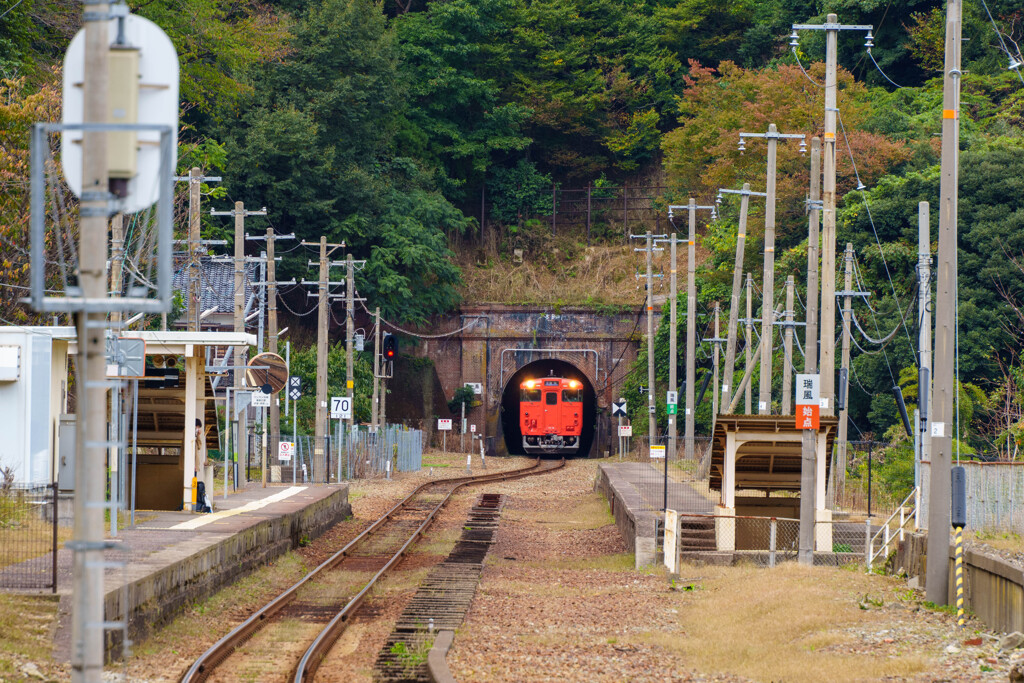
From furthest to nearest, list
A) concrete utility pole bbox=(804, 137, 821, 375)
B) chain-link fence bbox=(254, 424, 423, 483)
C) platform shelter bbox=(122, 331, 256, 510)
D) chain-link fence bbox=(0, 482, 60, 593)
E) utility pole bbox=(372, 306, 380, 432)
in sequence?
utility pole bbox=(372, 306, 380, 432)
chain-link fence bbox=(254, 424, 423, 483)
platform shelter bbox=(122, 331, 256, 510)
concrete utility pole bbox=(804, 137, 821, 375)
chain-link fence bbox=(0, 482, 60, 593)

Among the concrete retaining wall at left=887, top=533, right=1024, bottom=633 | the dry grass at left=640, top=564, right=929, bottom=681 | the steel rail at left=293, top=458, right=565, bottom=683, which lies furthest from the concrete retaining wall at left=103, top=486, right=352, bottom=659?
the concrete retaining wall at left=887, top=533, right=1024, bottom=633

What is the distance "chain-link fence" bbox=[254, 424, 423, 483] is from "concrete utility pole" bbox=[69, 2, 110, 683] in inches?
911

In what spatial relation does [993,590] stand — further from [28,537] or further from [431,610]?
[28,537]

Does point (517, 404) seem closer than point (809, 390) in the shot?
No

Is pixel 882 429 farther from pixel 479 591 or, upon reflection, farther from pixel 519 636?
pixel 519 636

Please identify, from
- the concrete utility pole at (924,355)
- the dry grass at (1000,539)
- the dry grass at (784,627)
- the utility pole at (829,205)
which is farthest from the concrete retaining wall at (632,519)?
the dry grass at (1000,539)

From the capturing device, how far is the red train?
50188 mm

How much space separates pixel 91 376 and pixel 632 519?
52.2 ft

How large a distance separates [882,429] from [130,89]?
110 ft

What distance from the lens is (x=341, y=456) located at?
3431cm

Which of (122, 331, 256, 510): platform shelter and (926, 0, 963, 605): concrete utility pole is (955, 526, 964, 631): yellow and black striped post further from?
(122, 331, 256, 510): platform shelter

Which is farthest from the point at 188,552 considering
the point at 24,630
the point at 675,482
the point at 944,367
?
the point at 675,482

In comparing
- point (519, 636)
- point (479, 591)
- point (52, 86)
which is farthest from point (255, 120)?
point (519, 636)

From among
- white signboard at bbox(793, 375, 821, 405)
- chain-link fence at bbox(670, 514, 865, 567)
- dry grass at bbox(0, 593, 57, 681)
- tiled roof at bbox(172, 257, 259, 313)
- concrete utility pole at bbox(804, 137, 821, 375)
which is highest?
tiled roof at bbox(172, 257, 259, 313)
